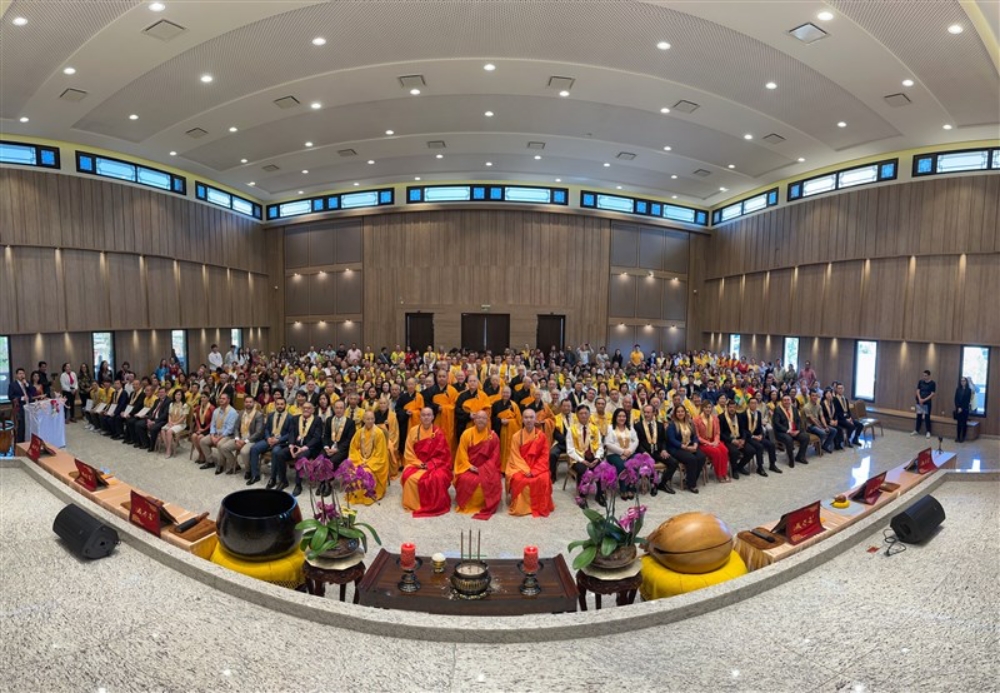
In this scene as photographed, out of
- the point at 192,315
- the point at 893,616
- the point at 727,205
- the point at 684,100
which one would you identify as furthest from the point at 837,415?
the point at 192,315

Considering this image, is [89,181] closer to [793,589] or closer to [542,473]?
[542,473]

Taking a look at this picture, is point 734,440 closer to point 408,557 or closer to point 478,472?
point 478,472

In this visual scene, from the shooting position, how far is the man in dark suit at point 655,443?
7297 mm

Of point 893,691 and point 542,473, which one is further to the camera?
point 542,473

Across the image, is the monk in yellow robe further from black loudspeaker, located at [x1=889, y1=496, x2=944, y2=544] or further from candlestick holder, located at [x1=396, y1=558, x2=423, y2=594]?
black loudspeaker, located at [x1=889, y1=496, x2=944, y2=544]

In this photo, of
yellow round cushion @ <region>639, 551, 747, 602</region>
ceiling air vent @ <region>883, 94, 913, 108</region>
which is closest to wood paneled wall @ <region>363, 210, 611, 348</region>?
ceiling air vent @ <region>883, 94, 913, 108</region>

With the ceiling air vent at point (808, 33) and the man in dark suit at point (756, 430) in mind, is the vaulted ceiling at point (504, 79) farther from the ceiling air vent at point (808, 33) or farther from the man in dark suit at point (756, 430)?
the man in dark suit at point (756, 430)

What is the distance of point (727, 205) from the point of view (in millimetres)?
19797

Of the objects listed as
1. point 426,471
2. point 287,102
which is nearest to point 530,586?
point 426,471

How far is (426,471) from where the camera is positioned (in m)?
6.34

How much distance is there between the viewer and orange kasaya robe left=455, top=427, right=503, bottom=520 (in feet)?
20.5

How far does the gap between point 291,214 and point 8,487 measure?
1700cm

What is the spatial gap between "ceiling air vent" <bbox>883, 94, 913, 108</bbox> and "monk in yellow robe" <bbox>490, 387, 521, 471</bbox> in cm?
961

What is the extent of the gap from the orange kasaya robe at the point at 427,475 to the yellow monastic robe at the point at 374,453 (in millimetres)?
403
